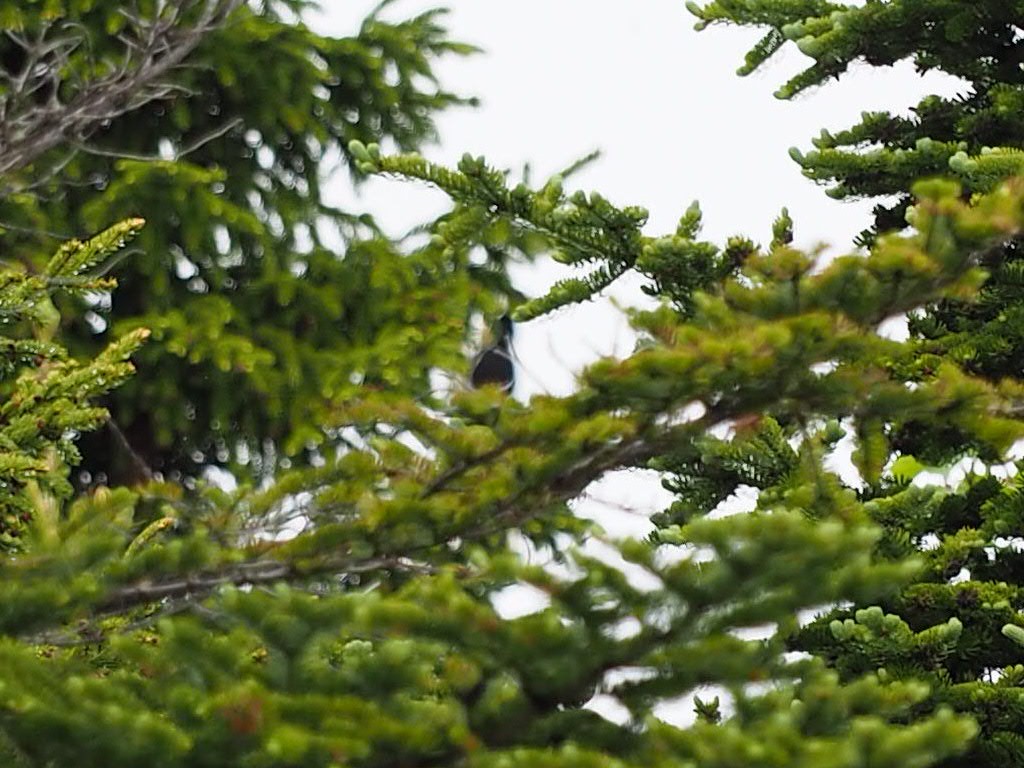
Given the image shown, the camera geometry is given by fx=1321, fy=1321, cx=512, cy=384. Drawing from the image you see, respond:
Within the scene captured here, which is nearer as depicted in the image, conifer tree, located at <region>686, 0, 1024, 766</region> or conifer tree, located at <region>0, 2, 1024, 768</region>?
conifer tree, located at <region>0, 2, 1024, 768</region>

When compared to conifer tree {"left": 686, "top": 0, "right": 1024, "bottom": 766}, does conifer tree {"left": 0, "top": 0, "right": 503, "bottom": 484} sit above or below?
above

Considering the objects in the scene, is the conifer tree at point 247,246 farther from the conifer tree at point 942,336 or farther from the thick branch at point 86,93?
the conifer tree at point 942,336

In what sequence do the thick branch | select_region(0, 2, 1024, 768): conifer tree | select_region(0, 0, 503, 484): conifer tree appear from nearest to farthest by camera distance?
select_region(0, 2, 1024, 768): conifer tree
the thick branch
select_region(0, 0, 503, 484): conifer tree

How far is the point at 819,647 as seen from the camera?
12.5ft

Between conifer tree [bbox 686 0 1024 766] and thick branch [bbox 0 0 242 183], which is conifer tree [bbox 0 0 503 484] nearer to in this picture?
thick branch [bbox 0 0 242 183]

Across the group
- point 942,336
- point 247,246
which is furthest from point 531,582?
point 247,246

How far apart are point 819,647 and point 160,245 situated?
490cm

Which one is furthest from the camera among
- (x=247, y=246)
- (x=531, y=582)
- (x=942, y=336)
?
(x=247, y=246)

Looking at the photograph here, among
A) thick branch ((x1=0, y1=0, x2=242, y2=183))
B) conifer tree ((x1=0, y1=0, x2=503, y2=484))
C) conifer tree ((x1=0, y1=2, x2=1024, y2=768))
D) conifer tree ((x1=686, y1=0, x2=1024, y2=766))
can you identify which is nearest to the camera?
conifer tree ((x1=0, y1=2, x2=1024, y2=768))

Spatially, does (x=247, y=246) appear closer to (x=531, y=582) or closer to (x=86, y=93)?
(x=86, y=93)

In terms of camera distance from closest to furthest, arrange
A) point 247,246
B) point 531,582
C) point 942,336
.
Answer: point 531,582
point 942,336
point 247,246

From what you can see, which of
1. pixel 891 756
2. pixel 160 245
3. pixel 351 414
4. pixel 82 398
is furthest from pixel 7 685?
pixel 160 245

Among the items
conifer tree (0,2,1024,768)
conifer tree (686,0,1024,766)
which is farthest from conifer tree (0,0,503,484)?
conifer tree (0,2,1024,768)

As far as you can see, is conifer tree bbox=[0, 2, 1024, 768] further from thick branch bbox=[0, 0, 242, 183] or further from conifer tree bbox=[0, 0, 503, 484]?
conifer tree bbox=[0, 0, 503, 484]
